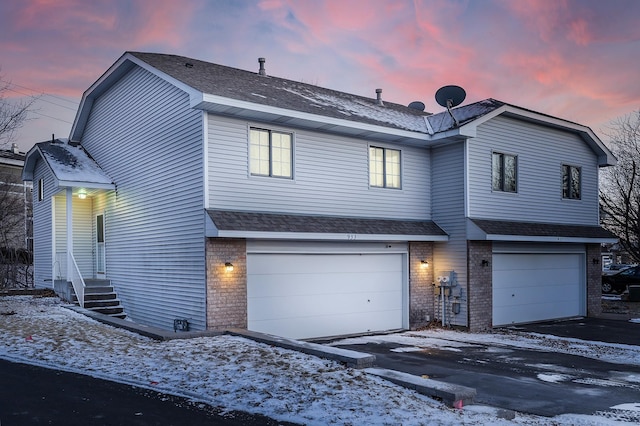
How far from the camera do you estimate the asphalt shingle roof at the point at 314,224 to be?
12.1m

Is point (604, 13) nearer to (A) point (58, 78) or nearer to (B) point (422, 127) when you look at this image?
(B) point (422, 127)

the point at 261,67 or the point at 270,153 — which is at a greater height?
the point at 261,67

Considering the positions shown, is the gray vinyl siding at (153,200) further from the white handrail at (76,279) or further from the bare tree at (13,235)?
the bare tree at (13,235)

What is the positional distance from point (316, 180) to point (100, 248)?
813 cm

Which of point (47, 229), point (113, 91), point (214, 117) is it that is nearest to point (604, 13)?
point (214, 117)

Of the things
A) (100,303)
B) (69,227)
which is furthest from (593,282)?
(69,227)

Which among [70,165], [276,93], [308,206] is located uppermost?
[276,93]

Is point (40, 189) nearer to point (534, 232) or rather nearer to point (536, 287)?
point (534, 232)

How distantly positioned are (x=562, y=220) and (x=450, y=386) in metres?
13.2

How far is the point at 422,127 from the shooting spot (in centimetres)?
1697

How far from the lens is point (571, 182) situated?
19.2m

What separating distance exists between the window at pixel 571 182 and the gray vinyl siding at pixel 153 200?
12.9 meters

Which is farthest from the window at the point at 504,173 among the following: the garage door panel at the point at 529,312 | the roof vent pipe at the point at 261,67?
the roof vent pipe at the point at 261,67

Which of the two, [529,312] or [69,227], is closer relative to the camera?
[69,227]
